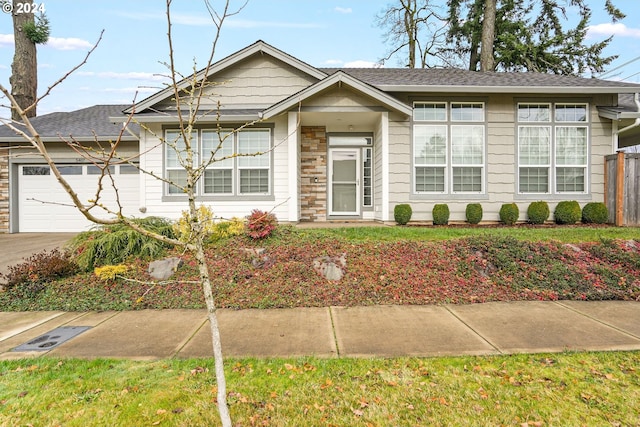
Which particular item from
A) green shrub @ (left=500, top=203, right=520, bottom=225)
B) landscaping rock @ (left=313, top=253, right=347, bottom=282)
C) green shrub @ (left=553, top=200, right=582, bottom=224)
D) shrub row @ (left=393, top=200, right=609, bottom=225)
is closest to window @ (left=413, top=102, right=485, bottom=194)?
shrub row @ (left=393, top=200, right=609, bottom=225)

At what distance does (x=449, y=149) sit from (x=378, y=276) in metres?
5.29

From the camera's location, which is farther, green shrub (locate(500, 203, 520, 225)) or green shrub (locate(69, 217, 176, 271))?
green shrub (locate(500, 203, 520, 225))

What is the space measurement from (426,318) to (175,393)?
117 inches

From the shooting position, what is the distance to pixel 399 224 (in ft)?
29.2

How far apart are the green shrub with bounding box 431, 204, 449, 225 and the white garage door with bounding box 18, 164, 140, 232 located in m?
9.09

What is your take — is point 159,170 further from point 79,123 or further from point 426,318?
point 426,318

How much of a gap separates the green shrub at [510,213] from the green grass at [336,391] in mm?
6050

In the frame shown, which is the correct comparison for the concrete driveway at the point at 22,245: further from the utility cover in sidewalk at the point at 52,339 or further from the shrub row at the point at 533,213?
the shrub row at the point at 533,213

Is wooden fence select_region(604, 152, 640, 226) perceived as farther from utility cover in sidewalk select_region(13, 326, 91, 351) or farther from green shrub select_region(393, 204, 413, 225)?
utility cover in sidewalk select_region(13, 326, 91, 351)

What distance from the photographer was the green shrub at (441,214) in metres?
8.82

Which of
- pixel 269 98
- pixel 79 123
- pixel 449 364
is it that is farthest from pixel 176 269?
pixel 79 123

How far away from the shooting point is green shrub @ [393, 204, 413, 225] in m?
8.72

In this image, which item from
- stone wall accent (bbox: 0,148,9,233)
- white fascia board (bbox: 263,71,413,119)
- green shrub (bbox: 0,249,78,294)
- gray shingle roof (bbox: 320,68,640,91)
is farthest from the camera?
stone wall accent (bbox: 0,148,9,233)

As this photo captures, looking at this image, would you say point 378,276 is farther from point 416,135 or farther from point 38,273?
point 38,273
